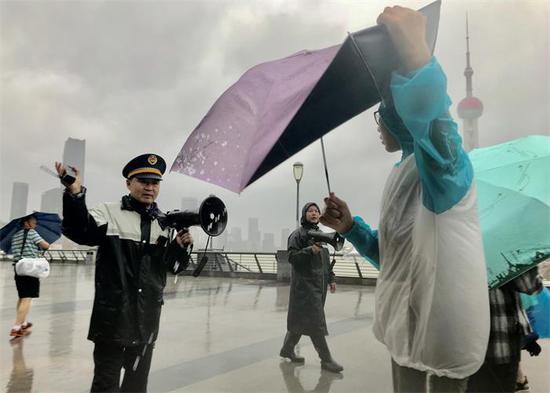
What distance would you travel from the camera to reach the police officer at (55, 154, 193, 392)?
245cm

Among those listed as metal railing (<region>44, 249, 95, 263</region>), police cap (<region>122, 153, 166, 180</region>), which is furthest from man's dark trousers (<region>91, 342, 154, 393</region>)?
metal railing (<region>44, 249, 95, 263</region>)

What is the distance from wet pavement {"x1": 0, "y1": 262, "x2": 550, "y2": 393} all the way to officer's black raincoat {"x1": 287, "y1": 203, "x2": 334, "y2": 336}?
44 cm

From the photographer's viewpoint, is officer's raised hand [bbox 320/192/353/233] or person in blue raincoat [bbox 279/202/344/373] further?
person in blue raincoat [bbox 279/202/344/373]

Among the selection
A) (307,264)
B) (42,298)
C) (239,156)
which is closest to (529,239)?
(239,156)

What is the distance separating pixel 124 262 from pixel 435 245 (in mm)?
1915

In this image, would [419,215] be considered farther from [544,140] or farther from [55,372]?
[55,372]

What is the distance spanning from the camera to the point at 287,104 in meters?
1.46

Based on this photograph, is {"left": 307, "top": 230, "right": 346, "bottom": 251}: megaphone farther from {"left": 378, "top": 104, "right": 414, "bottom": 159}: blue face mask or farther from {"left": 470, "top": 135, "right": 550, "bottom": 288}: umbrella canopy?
{"left": 378, "top": 104, "right": 414, "bottom": 159}: blue face mask

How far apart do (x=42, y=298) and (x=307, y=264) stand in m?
8.04

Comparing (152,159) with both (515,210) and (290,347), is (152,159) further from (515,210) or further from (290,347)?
(290,347)

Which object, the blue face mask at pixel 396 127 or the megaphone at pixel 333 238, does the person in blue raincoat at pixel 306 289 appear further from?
the blue face mask at pixel 396 127

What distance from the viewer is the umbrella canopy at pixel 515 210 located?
5.82ft

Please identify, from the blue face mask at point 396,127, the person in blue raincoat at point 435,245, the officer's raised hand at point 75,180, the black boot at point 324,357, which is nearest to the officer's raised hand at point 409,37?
the person in blue raincoat at point 435,245

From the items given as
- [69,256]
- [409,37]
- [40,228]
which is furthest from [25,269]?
[69,256]
